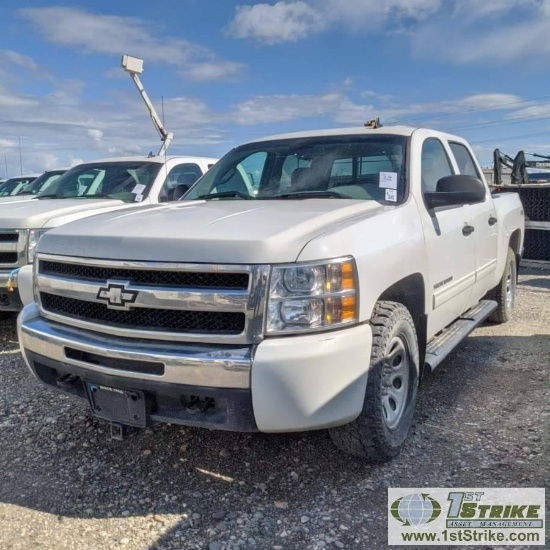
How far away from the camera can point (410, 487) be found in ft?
9.29

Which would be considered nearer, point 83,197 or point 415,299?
point 415,299

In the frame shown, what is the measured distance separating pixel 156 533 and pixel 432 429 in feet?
6.03

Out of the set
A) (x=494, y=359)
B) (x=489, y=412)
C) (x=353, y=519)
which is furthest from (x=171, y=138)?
(x=353, y=519)

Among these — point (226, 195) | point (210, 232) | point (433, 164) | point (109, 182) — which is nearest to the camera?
point (210, 232)

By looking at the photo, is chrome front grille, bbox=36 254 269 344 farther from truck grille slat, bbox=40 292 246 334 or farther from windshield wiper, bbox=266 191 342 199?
windshield wiper, bbox=266 191 342 199

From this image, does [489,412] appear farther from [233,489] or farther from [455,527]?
[233,489]

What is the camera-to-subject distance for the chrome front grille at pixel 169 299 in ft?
7.98

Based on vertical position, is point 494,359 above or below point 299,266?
below

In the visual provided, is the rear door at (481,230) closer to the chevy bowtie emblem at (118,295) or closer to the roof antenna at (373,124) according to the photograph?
the roof antenna at (373,124)

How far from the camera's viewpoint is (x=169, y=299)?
2.53 meters

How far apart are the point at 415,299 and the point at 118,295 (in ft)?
5.82

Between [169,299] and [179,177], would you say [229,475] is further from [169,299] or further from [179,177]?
[179,177]

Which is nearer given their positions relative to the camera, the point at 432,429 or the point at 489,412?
the point at 432,429

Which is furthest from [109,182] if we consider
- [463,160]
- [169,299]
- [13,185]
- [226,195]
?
[13,185]
